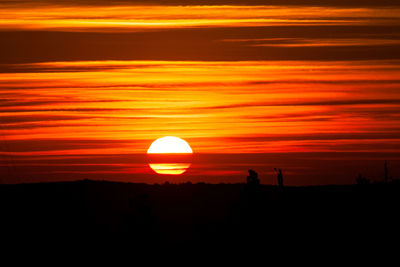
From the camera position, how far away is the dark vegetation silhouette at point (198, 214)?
3291cm

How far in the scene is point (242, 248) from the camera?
32219 millimetres

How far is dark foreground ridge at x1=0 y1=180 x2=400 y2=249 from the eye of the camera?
3300cm

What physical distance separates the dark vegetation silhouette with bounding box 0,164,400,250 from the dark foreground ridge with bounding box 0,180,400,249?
0.11 feet

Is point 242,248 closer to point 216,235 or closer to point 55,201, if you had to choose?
point 216,235

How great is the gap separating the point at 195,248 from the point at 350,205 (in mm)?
7938

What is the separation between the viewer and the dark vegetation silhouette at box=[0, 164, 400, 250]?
32.9m

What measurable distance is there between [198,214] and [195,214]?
0.44ft

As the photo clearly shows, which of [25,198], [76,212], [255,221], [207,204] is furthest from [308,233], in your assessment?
[25,198]

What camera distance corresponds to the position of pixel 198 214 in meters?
39.1

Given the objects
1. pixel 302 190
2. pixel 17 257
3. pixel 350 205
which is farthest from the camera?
pixel 302 190

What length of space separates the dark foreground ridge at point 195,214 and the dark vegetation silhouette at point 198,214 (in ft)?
0.11

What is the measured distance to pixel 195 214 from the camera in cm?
3916

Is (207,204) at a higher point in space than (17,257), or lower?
higher

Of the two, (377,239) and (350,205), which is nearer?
(377,239)
